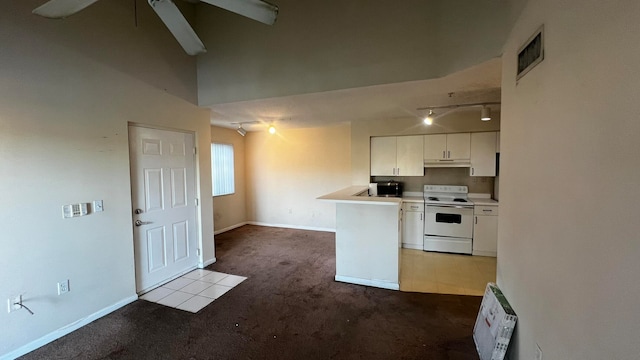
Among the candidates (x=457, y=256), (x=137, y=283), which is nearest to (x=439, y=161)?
(x=457, y=256)

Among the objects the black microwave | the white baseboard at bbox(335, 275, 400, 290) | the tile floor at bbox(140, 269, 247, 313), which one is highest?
the black microwave

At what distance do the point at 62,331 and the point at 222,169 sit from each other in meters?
4.07

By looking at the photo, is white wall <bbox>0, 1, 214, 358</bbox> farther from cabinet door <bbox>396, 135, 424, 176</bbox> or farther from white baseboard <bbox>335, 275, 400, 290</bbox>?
Answer: cabinet door <bbox>396, 135, 424, 176</bbox>

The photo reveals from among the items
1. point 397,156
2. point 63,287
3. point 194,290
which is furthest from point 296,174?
point 63,287

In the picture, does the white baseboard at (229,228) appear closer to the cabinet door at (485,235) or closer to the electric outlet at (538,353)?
the cabinet door at (485,235)

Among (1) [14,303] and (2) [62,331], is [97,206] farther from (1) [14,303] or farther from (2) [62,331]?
(2) [62,331]

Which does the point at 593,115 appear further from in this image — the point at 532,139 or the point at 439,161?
the point at 439,161

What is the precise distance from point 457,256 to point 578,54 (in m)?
Answer: 3.91

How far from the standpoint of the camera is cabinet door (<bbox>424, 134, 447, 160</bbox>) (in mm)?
4715

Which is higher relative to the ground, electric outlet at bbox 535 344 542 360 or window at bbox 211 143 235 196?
window at bbox 211 143 235 196

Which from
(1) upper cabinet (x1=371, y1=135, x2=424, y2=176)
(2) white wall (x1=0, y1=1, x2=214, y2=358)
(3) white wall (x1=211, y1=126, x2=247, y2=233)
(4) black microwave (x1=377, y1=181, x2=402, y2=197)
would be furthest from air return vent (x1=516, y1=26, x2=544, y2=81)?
(3) white wall (x1=211, y1=126, x2=247, y2=233)

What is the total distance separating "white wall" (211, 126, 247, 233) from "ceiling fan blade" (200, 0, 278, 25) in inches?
178

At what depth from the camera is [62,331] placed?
98.0 inches

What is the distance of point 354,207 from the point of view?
3.47 meters
